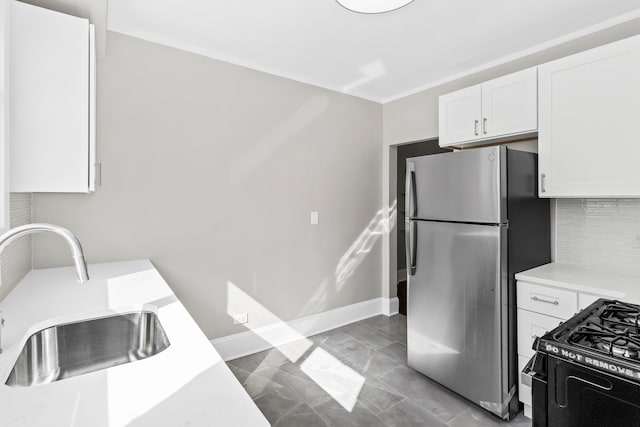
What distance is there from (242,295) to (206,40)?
206 cm

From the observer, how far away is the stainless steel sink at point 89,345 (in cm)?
109

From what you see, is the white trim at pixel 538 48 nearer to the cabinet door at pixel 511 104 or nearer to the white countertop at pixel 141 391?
the cabinet door at pixel 511 104

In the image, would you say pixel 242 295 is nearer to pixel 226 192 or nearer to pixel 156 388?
pixel 226 192

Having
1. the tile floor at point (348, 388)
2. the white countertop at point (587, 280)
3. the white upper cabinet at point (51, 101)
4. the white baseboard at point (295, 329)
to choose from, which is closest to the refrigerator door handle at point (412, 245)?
the white countertop at point (587, 280)

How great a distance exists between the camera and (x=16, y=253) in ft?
5.45

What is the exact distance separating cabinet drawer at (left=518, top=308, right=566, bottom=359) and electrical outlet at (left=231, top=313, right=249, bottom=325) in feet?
6.74

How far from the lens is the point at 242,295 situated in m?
2.81

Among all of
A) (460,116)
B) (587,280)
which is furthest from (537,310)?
(460,116)

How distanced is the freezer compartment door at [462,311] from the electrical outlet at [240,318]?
54.3 inches

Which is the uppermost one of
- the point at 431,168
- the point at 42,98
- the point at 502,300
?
the point at 42,98

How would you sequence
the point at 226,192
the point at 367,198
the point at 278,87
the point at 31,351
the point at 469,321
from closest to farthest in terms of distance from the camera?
1. the point at 31,351
2. the point at 469,321
3. the point at 226,192
4. the point at 278,87
5. the point at 367,198

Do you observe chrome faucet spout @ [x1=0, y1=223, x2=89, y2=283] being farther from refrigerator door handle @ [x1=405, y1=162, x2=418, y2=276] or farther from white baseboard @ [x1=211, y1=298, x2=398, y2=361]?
refrigerator door handle @ [x1=405, y1=162, x2=418, y2=276]

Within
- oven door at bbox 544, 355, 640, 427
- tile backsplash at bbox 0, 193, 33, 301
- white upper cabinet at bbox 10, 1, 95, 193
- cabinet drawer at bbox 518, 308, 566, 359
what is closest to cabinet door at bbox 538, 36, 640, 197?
cabinet drawer at bbox 518, 308, 566, 359

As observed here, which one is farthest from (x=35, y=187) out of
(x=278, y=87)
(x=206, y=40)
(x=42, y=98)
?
(x=278, y=87)
